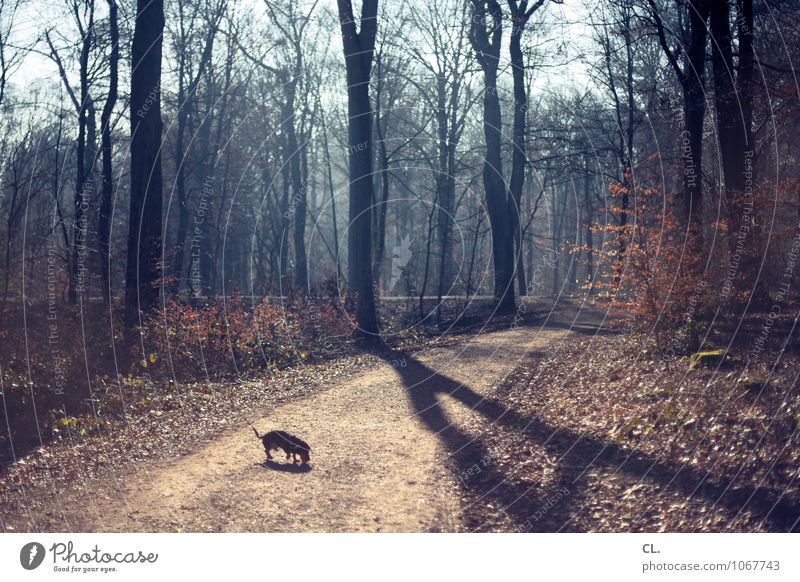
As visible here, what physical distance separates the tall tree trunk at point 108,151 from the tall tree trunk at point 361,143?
6183 millimetres

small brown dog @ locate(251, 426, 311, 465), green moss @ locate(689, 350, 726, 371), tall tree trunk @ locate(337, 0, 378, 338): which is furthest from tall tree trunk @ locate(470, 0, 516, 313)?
small brown dog @ locate(251, 426, 311, 465)

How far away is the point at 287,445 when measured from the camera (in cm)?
873

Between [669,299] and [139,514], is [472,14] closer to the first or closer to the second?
[669,299]

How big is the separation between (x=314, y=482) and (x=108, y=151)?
17294 millimetres

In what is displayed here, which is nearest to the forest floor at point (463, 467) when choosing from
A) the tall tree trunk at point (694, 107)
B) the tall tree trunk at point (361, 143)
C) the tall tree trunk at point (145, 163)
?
the tall tree trunk at point (694, 107)

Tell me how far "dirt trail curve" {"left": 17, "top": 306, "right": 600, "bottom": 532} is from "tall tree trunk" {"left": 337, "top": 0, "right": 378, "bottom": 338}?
9.14 m

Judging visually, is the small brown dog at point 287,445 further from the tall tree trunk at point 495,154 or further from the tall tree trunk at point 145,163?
the tall tree trunk at point 495,154

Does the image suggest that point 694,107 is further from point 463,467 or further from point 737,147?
point 463,467

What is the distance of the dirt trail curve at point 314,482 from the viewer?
7.21 metres

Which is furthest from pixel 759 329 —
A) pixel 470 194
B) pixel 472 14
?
pixel 470 194

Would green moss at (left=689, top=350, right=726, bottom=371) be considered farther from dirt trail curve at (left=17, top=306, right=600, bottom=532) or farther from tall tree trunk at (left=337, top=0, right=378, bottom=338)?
tall tree trunk at (left=337, top=0, right=378, bottom=338)

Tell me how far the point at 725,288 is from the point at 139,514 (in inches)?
401

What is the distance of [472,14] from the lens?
25.6m

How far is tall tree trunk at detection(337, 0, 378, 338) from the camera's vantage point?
1989cm
